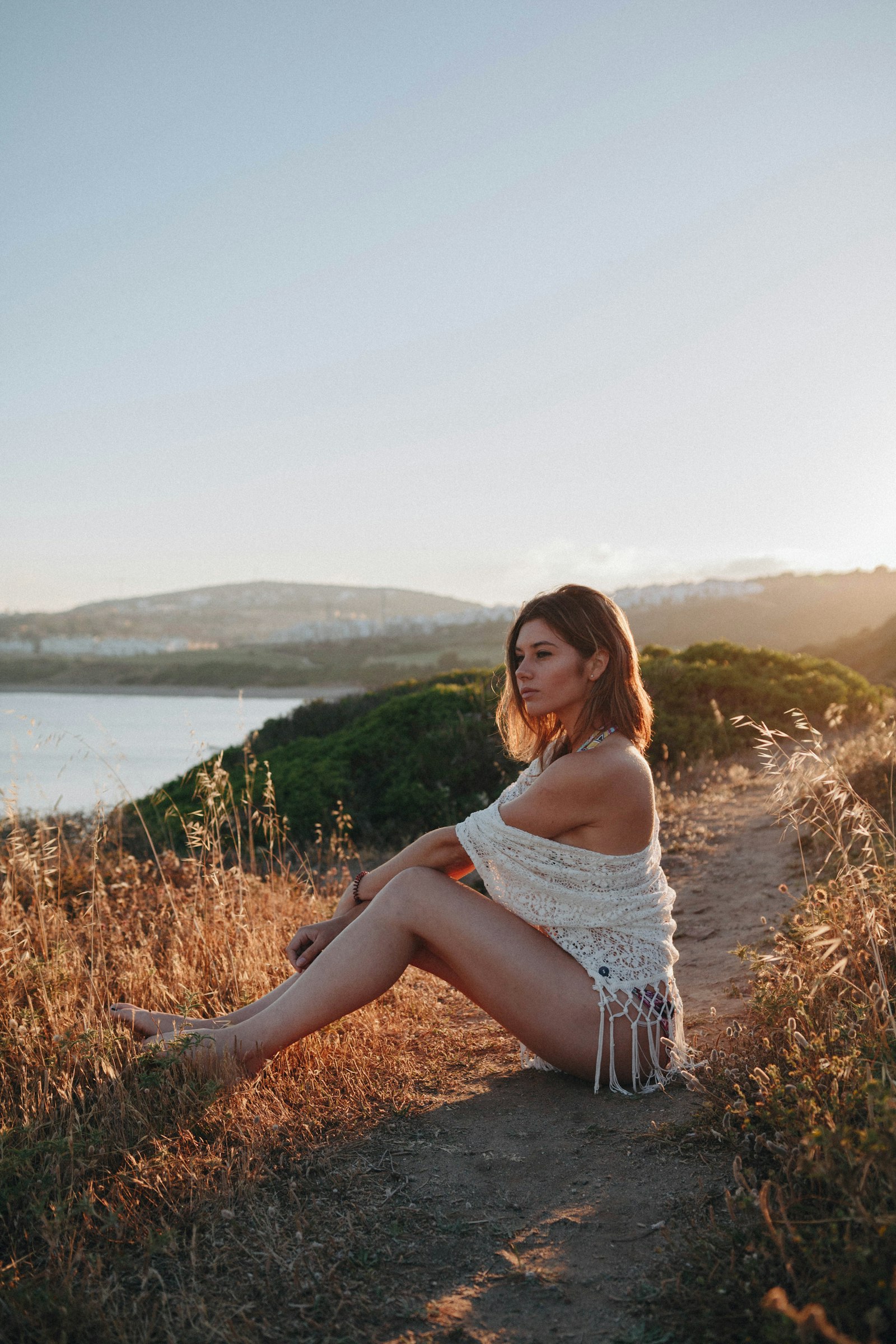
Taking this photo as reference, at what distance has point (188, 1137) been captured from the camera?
242 centimetres

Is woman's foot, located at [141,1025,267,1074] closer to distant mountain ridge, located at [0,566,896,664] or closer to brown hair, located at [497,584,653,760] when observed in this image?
brown hair, located at [497,584,653,760]

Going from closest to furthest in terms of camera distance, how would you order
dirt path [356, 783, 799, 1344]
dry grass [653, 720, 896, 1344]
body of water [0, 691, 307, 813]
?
dry grass [653, 720, 896, 1344], dirt path [356, 783, 799, 1344], body of water [0, 691, 307, 813]

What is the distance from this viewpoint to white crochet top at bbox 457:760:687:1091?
271 centimetres

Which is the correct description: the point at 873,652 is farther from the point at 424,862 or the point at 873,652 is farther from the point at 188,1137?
the point at 188,1137

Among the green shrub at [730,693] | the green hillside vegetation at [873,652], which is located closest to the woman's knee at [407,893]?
the green shrub at [730,693]

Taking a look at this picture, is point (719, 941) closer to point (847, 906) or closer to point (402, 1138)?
point (847, 906)

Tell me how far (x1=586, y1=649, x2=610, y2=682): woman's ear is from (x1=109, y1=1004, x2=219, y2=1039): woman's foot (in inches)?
64.4

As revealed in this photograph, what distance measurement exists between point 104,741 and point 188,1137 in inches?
131

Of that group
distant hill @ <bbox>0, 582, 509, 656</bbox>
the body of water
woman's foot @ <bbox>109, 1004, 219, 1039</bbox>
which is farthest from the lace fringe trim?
distant hill @ <bbox>0, 582, 509, 656</bbox>

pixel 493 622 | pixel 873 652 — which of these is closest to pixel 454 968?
pixel 873 652

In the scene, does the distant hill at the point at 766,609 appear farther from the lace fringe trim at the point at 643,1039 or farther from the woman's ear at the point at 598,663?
the lace fringe trim at the point at 643,1039

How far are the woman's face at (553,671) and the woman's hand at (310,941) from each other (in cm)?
99

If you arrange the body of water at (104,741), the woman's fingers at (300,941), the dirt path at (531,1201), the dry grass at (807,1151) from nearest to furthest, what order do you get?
1. the dry grass at (807,1151)
2. the dirt path at (531,1201)
3. the woman's fingers at (300,941)
4. the body of water at (104,741)

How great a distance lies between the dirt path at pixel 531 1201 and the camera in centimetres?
183
